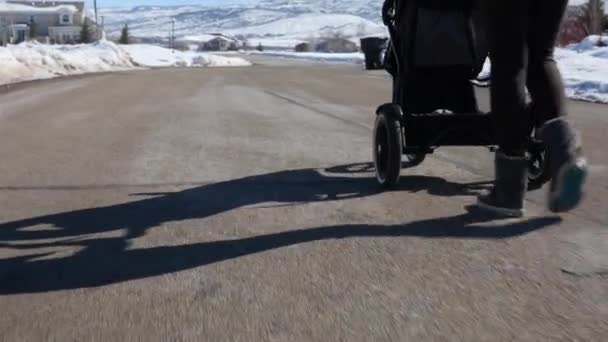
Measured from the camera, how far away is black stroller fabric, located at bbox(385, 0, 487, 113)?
4.82 meters

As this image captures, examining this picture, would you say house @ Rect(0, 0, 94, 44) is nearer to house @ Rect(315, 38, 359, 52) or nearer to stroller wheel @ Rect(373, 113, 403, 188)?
house @ Rect(315, 38, 359, 52)

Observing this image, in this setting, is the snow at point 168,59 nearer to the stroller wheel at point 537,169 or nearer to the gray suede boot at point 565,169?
the stroller wheel at point 537,169

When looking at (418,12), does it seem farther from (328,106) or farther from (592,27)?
(592,27)

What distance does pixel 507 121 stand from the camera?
3.80 m

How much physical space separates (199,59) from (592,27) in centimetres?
2762

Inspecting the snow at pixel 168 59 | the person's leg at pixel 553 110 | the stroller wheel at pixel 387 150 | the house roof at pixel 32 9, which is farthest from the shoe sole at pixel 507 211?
the house roof at pixel 32 9

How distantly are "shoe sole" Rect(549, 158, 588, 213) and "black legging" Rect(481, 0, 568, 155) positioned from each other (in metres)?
0.43

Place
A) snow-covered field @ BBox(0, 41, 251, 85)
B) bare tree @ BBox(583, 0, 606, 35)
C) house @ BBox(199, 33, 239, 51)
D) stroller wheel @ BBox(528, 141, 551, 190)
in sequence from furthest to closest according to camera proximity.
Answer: house @ BBox(199, 33, 239, 51) → bare tree @ BBox(583, 0, 606, 35) → snow-covered field @ BBox(0, 41, 251, 85) → stroller wheel @ BBox(528, 141, 551, 190)

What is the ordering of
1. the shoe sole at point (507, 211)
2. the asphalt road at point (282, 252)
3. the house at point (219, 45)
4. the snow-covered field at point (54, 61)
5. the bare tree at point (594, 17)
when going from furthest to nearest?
the house at point (219, 45)
the bare tree at point (594, 17)
the snow-covered field at point (54, 61)
the shoe sole at point (507, 211)
the asphalt road at point (282, 252)

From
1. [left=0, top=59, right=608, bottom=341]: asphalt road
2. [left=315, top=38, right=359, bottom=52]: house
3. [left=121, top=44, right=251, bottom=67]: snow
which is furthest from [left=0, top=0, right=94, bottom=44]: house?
[left=0, top=59, right=608, bottom=341]: asphalt road

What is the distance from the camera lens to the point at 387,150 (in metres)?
4.73

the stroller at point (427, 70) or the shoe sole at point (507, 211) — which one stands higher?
the stroller at point (427, 70)

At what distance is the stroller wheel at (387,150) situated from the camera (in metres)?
4.61

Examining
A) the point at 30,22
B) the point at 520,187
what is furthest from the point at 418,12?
the point at 30,22
